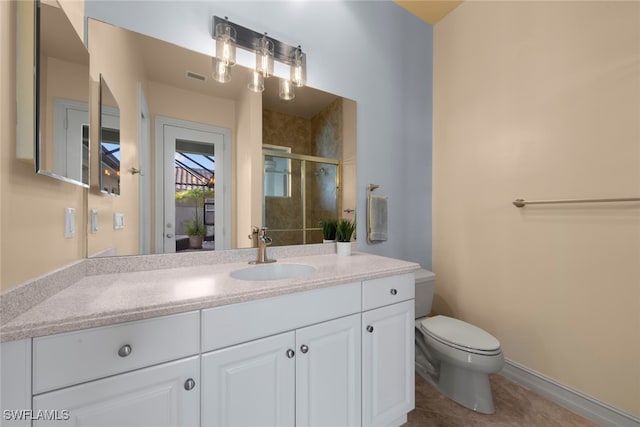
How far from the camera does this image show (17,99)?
0.68 metres

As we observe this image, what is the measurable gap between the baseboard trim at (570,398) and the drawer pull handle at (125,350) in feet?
7.25

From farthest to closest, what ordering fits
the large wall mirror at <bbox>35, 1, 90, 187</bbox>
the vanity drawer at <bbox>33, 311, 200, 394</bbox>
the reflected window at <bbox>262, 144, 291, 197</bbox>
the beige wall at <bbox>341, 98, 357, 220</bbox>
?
the beige wall at <bbox>341, 98, 357, 220</bbox>, the reflected window at <bbox>262, 144, 291, 197</bbox>, the large wall mirror at <bbox>35, 1, 90, 187</bbox>, the vanity drawer at <bbox>33, 311, 200, 394</bbox>

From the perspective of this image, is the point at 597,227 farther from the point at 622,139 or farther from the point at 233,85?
the point at 233,85

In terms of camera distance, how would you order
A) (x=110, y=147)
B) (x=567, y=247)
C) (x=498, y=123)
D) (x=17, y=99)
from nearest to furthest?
(x=17, y=99) → (x=110, y=147) → (x=567, y=247) → (x=498, y=123)

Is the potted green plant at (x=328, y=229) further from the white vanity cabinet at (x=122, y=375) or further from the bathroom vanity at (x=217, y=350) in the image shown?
the white vanity cabinet at (x=122, y=375)

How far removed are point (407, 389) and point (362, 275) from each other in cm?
72

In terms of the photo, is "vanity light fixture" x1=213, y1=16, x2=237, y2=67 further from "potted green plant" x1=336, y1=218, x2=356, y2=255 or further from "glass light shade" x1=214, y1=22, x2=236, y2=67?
"potted green plant" x1=336, y1=218, x2=356, y2=255

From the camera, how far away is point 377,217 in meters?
1.91

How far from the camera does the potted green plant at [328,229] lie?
1729 millimetres

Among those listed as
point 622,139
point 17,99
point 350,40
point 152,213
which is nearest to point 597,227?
point 622,139

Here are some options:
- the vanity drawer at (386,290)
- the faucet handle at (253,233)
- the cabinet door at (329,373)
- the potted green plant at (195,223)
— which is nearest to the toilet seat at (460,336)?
the vanity drawer at (386,290)

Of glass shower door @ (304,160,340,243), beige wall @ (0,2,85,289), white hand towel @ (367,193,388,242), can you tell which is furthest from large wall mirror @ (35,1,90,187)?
white hand towel @ (367,193,388,242)

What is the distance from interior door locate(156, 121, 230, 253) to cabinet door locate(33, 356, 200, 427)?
64cm

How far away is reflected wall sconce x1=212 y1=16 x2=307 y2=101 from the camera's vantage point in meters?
1.36
